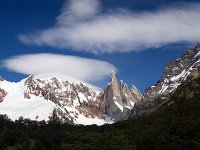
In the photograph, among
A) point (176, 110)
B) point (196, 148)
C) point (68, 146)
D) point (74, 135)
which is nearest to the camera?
point (196, 148)

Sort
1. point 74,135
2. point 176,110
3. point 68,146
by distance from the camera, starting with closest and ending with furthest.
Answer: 1. point 68,146
2. point 74,135
3. point 176,110

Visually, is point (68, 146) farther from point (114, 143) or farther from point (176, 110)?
point (176, 110)

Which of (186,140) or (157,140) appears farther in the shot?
(157,140)

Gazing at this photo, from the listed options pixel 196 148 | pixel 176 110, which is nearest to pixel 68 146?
pixel 196 148

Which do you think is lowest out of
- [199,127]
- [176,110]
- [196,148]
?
[196,148]

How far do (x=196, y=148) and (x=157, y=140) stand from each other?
42.3 ft

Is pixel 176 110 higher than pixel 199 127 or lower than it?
higher

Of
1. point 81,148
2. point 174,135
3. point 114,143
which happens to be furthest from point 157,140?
point 81,148

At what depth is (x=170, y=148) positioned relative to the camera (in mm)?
88875

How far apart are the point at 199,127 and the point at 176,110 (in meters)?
15.3

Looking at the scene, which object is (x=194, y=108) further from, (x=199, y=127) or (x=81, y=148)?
(x=81, y=148)

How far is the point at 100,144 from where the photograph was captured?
88688 mm

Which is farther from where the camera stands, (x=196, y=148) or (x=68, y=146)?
(x=68, y=146)

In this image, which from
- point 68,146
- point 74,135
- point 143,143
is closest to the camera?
point 68,146
